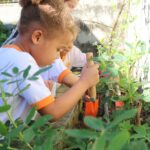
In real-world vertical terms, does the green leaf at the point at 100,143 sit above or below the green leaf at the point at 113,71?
above

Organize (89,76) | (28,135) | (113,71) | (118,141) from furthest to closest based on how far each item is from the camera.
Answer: (113,71) < (89,76) < (28,135) < (118,141)

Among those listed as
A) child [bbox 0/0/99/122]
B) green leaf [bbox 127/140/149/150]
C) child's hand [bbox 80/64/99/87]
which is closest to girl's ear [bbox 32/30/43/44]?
child [bbox 0/0/99/122]

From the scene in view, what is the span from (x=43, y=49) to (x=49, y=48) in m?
0.03

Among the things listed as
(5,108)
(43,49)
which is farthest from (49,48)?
(5,108)

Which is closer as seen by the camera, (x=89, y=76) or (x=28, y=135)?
(x=28, y=135)

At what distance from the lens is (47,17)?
165cm

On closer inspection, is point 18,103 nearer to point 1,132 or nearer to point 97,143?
point 1,132

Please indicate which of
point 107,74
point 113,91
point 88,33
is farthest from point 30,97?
point 88,33

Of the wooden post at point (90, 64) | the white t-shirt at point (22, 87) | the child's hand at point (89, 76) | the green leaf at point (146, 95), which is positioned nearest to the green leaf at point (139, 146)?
the white t-shirt at point (22, 87)

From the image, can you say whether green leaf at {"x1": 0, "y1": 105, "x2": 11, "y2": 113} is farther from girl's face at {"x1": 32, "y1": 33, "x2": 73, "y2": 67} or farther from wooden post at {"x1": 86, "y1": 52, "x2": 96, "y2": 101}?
wooden post at {"x1": 86, "y1": 52, "x2": 96, "y2": 101}

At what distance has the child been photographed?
1524 mm

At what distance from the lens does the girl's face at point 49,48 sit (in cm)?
164

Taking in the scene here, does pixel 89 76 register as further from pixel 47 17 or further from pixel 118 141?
pixel 118 141

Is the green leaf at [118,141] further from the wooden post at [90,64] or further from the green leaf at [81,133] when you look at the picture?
the wooden post at [90,64]
